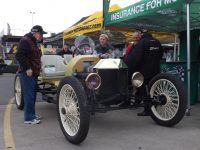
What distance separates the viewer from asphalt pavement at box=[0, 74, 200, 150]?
496 centimetres

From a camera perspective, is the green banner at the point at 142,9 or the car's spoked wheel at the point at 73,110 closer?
the car's spoked wheel at the point at 73,110

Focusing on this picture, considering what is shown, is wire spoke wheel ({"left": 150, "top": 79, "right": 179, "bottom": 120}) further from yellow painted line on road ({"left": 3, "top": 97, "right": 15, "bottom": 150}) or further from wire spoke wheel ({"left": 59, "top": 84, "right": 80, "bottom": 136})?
yellow painted line on road ({"left": 3, "top": 97, "right": 15, "bottom": 150})

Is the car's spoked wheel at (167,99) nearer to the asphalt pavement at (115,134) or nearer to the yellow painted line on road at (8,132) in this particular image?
the asphalt pavement at (115,134)

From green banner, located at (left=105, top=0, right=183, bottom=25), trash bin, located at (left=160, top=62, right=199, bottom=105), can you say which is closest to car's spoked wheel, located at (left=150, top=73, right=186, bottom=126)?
green banner, located at (left=105, top=0, right=183, bottom=25)

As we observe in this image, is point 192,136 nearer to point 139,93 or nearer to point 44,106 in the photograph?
point 139,93

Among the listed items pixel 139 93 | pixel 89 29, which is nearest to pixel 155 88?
→ pixel 139 93

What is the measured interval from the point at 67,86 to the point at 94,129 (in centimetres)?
105

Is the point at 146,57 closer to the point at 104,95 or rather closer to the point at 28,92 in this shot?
the point at 104,95

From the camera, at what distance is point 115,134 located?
5625mm

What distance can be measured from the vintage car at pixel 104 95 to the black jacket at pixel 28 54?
0.61m

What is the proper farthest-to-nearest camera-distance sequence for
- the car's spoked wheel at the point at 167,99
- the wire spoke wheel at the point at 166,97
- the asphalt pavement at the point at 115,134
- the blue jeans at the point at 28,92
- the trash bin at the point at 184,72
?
the trash bin at the point at 184,72, the blue jeans at the point at 28,92, the wire spoke wheel at the point at 166,97, the car's spoked wheel at the point at 167,99, the asphalt pavement at the point at 115,134

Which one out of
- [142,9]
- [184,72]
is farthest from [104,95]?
[184,72]

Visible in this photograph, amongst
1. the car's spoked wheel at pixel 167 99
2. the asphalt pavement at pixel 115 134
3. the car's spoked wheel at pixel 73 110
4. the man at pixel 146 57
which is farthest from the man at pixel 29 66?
the car's spoked wheel at pixel 167 99

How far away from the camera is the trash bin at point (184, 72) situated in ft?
26.6
